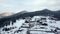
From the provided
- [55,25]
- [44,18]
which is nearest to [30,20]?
[44,18]

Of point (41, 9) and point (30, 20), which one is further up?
point (41, 9)

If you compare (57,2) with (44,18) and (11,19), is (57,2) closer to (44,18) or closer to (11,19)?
(44,18)

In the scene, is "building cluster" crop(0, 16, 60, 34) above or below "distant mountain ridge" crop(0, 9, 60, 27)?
below

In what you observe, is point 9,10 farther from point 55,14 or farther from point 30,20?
point 55,14

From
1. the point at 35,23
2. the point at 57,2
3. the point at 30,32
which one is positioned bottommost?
the point at 30,32

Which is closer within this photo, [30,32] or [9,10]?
[30,32]

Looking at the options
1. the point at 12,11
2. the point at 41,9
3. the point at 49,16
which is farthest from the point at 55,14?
the point at 12,11

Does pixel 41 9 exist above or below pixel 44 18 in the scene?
above

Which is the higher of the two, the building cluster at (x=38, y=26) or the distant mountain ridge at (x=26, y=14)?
the distant mountain ridge at (x=26, y=14)

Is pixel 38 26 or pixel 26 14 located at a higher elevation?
pixel 26 14
